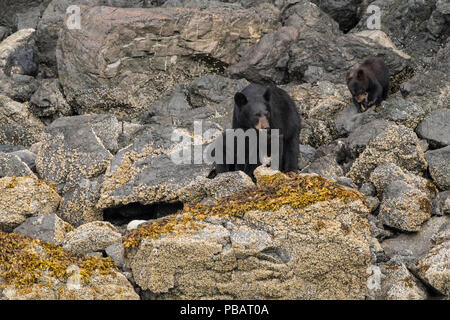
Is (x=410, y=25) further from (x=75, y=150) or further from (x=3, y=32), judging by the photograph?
(x=3, y=32)

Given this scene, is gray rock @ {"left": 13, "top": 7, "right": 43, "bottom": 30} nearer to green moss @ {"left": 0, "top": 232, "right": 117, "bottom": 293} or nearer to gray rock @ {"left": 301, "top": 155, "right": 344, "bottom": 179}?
gray rock @ {"left": 301, "top": 155, "right": 344, "bottom": 179}

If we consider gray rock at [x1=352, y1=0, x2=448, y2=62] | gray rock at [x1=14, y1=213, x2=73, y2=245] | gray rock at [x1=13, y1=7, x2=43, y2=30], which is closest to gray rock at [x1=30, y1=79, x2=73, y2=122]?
gray rock at [x1=13, y1=7, x2=43, y2=30]

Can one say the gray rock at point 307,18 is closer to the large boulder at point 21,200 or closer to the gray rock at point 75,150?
the gray rock at point 75,150

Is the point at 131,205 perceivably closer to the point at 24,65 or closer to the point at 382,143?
the point at 382,143

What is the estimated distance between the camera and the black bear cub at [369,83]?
1134 centimetres

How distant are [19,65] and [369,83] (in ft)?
23.0

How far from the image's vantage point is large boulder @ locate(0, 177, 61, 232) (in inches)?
297

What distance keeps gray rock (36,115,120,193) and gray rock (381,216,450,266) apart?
3.94 m

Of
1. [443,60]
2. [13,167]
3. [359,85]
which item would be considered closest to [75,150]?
[13,167]

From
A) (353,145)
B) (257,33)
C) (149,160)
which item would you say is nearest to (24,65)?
(257,33)

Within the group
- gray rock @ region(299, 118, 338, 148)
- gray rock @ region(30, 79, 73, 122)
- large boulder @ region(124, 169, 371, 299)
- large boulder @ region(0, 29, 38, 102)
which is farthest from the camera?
large boulder @ region(0, 29, 38, 102)

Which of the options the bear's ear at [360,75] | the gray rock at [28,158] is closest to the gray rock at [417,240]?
the bear's ear at [360,75]

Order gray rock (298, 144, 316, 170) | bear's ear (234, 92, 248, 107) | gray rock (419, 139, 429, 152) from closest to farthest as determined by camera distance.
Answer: bear's ear (234, 92, 248, 107) < gray rock (419, 139, 429, 152) < gray rock (298, 144, 316, 170)

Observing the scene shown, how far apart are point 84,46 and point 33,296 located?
24.5ft
